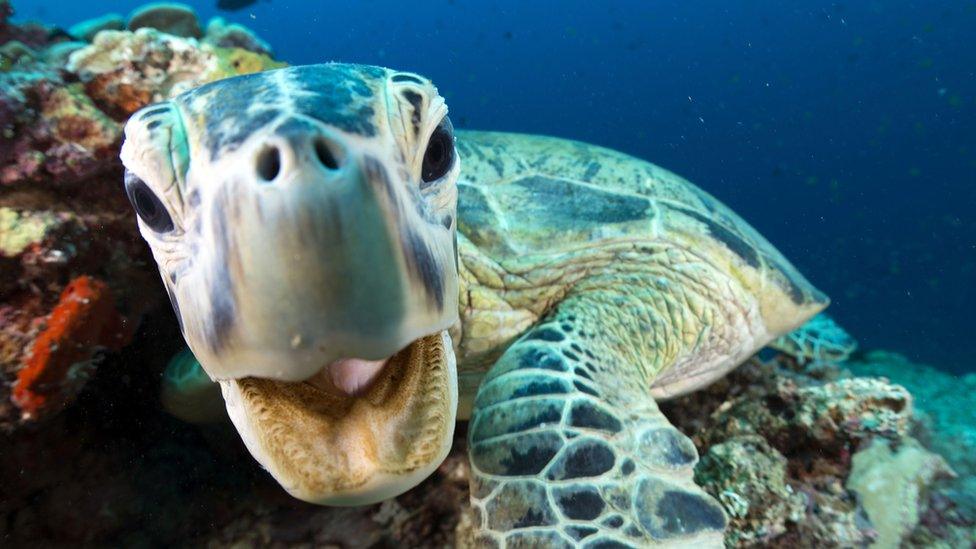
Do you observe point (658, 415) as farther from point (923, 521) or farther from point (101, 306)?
point (101, 306)

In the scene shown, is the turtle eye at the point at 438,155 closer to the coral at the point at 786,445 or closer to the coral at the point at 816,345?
the coral at the point at 786,445

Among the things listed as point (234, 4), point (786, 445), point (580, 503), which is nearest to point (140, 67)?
point (580, 503)

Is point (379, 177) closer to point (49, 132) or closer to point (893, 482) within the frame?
point (49, 132)

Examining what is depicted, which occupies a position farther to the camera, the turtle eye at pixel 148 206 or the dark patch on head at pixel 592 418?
the dark patch on head at pixel 592 418

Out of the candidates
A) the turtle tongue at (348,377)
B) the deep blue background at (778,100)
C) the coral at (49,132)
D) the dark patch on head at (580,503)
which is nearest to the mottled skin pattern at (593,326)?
the dark patch on head at (580,503)

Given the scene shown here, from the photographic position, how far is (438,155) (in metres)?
1.31

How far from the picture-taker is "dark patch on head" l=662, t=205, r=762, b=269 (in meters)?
2.92

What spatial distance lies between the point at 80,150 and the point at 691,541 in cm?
271

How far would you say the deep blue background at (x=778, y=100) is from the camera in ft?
137

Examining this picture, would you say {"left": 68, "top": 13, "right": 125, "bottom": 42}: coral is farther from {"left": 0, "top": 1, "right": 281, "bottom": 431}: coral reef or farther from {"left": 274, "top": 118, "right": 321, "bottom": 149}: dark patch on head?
{"left": 274, "top": 118, "right": 321, "bottom": 149}: dark patch on head

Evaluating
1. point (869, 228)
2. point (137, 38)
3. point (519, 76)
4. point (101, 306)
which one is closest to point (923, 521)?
point (101, 306)

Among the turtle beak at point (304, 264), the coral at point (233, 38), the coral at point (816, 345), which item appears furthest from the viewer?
the coral at point (816, 345)

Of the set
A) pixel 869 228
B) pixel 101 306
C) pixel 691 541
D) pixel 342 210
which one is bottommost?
Answer: pixel 869 228

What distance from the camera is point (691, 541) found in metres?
1.47
